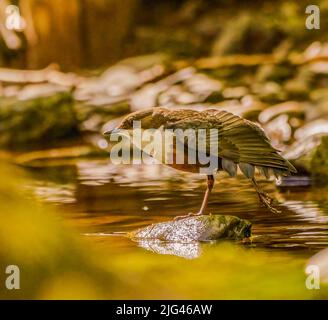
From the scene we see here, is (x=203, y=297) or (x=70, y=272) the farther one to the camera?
(x=203, y=297)

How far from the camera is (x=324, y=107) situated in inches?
186

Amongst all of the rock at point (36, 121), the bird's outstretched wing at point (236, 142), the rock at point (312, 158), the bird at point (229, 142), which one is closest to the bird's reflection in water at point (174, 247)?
the bird at point (229, 142)

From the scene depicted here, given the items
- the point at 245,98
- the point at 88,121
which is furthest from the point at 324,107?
the point at 88,121

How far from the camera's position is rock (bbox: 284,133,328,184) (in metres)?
3.95

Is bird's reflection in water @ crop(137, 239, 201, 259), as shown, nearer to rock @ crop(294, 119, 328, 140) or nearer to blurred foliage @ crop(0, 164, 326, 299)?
blurred foliage @ crop(0, 164, 326, 299)

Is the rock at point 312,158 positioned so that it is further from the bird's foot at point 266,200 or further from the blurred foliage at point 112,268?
the blurred foliage at point 112,268

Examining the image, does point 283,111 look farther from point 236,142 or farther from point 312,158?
point 236,142

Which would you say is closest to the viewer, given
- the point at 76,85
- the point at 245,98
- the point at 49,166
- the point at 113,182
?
the point at 113,182

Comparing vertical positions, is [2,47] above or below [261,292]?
above

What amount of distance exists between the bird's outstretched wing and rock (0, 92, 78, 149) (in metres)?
2.02

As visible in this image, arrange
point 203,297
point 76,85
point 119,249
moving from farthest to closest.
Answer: point 76,85 < point 119,249 < point 203,297

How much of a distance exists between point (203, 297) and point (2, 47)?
10.6ft

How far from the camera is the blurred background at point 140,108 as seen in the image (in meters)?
2.12

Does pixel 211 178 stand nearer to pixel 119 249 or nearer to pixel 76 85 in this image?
pixel 119 249
